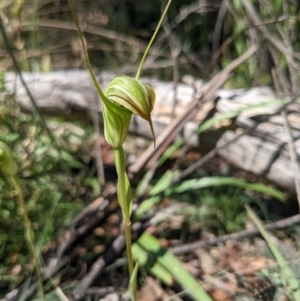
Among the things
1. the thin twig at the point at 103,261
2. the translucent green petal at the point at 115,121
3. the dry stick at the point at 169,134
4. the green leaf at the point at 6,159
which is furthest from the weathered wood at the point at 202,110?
the translucent green petal at the point at 115,121

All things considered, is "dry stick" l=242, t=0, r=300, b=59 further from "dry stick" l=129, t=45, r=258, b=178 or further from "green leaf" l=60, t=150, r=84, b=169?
"green leaf" l=60, t=150, r=84, b=169

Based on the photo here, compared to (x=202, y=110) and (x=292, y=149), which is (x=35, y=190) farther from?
(x=292, y=149)

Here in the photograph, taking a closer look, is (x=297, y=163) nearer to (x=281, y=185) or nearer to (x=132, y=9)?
(x=281, y=185)

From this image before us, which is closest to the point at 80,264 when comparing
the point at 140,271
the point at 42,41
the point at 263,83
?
the point at 140,271

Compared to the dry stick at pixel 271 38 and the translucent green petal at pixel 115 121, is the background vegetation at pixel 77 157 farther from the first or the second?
the translucent green petal at pixel 115 121

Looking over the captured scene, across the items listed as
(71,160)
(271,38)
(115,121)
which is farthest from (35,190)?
(271,38)

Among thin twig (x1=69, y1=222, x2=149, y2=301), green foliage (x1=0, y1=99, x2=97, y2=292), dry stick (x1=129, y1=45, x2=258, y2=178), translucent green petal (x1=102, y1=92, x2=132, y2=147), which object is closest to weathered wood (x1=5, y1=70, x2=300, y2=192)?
dry stick (x1=129, y1=45, x2=258, y2=178)
